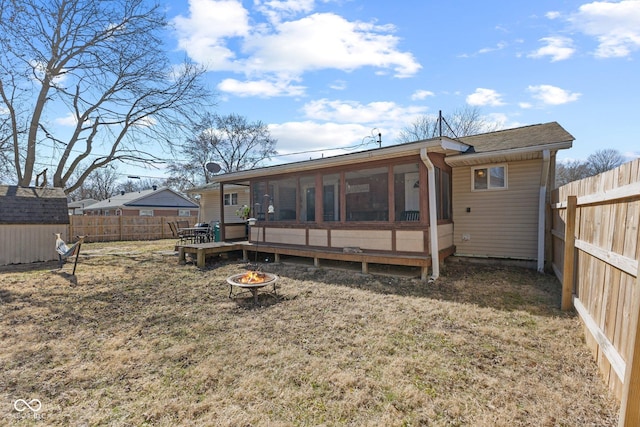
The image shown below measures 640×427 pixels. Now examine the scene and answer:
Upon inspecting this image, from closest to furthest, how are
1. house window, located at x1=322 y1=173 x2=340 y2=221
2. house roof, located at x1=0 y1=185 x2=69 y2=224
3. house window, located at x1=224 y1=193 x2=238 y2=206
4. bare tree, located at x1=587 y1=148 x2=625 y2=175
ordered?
A: house window, located at x1=322 y1=173 x2=340 y2=221 → house roof, located at x1=0 y1=185 x2=69 y2=224 → house window, located at x1=224 y1=193 x2=238 y2=206 → bare tree, located at x1=587 y1=148 x2=625 y2=175

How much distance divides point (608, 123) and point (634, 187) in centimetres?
1918

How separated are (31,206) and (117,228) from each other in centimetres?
827

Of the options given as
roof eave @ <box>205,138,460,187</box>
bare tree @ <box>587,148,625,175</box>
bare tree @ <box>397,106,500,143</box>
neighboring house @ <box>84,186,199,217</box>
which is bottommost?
neighboring house @ <box>84,186,199,217</box>

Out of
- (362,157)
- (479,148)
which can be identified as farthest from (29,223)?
(479,148)

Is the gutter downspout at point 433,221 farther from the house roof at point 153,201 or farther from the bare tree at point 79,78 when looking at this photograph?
the house roof at point 153,201

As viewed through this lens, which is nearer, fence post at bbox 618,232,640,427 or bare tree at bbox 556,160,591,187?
fence post at bbox 618,232,640,427

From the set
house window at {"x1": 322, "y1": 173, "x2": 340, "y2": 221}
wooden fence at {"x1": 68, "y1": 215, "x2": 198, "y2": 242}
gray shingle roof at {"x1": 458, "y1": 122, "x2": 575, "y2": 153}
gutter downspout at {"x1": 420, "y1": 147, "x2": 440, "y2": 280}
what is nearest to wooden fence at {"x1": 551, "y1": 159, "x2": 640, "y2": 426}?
gutter downspout at {"x1": 420, "y1": 147, "x2": 440, "y2": 280}

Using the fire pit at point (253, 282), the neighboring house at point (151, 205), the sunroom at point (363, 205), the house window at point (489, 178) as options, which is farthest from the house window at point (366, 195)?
the neighboring house at point (151, 205)

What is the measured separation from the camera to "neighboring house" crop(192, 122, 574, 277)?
6.32 meters

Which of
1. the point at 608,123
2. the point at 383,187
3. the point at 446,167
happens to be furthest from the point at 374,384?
the point at 608,123

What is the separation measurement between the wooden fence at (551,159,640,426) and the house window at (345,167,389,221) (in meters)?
3.62

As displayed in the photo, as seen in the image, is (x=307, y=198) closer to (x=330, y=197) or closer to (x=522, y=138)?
(x=330, y=197)

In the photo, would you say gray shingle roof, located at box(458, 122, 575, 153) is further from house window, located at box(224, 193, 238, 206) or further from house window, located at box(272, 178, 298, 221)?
house window, located at box(224, 193, 238, 206)

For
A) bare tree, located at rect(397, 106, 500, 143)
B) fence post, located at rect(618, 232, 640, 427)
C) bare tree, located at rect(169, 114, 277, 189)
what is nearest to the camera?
fence post, located at rect(618, 232, 640, 427)
